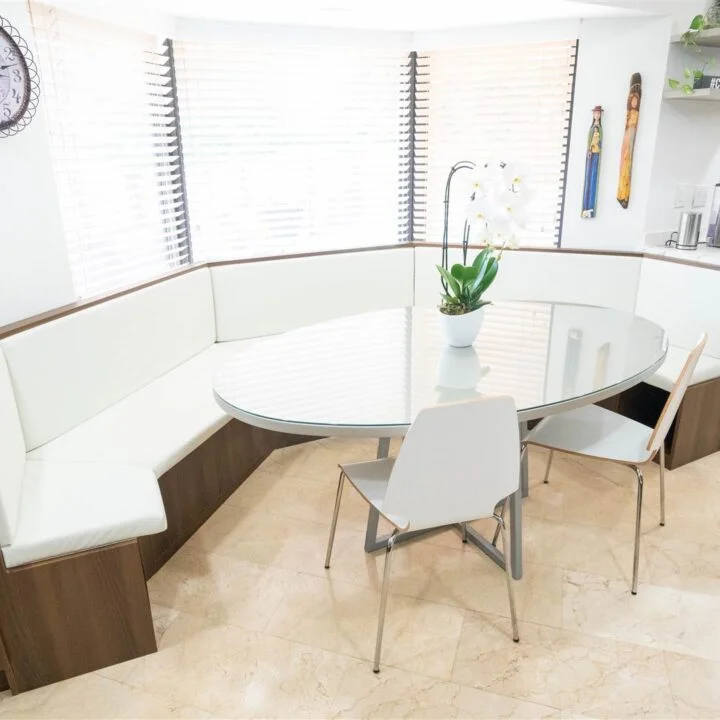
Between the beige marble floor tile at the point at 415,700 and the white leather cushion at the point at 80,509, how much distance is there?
734 millimetres

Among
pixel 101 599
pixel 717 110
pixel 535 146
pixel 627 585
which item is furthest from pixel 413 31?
pixel 101 599

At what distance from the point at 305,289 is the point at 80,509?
1.93m

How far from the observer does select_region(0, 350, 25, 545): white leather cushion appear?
1669 millimetres

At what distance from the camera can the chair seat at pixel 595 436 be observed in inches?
84.9

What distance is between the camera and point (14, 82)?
225 cm

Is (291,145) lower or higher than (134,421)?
higher

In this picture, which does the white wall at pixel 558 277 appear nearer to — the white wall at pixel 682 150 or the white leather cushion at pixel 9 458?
the white wall at pixel 682 150

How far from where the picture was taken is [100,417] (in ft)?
8.03

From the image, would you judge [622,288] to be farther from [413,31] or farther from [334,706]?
[334,706]

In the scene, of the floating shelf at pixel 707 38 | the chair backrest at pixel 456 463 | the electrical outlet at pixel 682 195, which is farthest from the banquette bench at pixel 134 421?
the floating shelf at pixel 707 38

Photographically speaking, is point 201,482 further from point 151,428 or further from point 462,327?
point 462,327

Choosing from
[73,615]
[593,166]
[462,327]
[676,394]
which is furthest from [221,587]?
[593,166]

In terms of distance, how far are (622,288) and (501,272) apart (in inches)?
26.8

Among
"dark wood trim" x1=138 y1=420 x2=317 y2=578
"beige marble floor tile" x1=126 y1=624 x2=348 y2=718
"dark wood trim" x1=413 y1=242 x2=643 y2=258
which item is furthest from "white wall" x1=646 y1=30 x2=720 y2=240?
"beige marble floor tile" x1=126 y1=624 x2=348 y2=718
